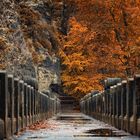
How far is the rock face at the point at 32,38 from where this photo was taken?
3781 centimetres

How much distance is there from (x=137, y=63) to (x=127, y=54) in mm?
1053

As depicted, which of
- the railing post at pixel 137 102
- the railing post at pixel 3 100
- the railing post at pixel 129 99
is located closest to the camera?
the railing post at pixel 3 100

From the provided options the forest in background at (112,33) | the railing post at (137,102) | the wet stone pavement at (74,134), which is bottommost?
the wet stone pavement at (74,134)

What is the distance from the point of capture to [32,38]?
183 ft

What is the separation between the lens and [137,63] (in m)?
36.3

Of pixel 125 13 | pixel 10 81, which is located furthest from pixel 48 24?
pixel 10 81

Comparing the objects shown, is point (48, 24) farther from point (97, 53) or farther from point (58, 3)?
point (97, 53)

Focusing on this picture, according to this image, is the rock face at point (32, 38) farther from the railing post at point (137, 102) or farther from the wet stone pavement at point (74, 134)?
the railing post at point (137, 102)

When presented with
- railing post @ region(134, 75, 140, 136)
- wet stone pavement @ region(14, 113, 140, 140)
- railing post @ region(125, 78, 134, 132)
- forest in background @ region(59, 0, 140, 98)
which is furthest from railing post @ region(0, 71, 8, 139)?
forest in background @ region(59, 0, 140, 98)

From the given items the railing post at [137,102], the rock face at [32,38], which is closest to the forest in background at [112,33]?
→ the rock face at [32,38]

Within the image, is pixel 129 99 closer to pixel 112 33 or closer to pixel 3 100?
pixel 3 100

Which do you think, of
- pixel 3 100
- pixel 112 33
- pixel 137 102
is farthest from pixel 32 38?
pixel 3 100

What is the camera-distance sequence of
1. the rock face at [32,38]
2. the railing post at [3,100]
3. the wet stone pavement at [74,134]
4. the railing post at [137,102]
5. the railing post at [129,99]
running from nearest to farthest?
1. the railing post at [3,100]
2. the wet stone pavement at [74,134]
3. the railing post at [137,102]
4. the railing post at [129,99]
5. the rock face at [32,38]

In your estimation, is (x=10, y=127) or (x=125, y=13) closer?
(x=10, y=127)
